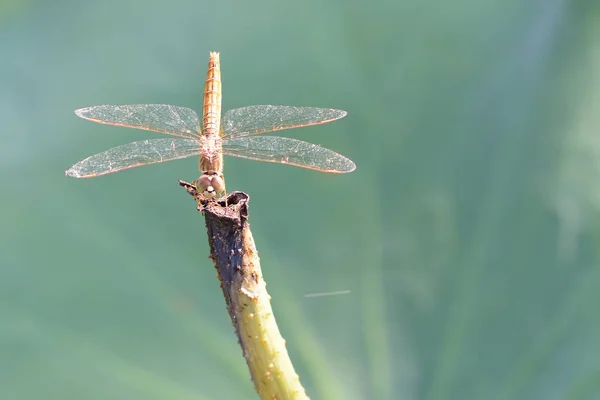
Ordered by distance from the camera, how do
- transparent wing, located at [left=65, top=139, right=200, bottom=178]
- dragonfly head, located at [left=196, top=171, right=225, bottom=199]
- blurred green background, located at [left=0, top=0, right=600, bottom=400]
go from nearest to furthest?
dragonfly head, located at [left=196, top=171, right=225, bottom=199]
transparent wing, located at [left=65, top=139, right=200, bottom=178]
blurred green background, located at [left=0, top=0, right=600, bottom=400]

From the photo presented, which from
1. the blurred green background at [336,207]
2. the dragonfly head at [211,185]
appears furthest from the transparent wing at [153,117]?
the dragonfly head at [211,185]

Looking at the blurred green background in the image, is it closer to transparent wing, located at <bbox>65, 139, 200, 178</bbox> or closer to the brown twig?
transparent wing, located at <bbox>65, 139, 200, 178</bbox>

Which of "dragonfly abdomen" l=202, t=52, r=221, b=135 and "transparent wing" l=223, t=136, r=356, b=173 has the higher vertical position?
"dragonfly abdomen" l=202, t=52, r=221, b=135

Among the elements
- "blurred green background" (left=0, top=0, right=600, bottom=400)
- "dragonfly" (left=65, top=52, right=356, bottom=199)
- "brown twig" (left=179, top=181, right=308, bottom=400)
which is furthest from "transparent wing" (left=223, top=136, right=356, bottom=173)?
"brown twig" (left=179, top=181, right=308, bottom=400)

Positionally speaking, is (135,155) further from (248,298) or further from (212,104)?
(248,298)

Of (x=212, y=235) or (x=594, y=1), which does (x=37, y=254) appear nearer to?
(x=212, y=235)

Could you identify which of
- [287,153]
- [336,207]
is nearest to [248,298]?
[287,153]

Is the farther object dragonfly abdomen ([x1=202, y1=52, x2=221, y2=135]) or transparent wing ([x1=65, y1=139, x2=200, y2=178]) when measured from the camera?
dragonfly abdomen ([x1=202, y1=52, x2=221, y2=135])

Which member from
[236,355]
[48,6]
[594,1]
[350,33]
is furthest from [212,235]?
[594,1]
